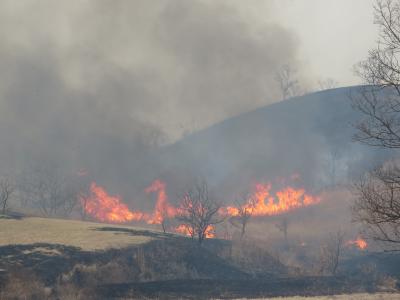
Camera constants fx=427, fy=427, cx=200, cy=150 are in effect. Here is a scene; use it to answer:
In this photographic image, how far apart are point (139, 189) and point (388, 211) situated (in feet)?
393

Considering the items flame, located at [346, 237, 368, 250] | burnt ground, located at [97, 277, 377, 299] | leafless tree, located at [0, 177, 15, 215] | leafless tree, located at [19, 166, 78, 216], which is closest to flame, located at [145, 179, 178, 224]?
leafless tree, located at [19, 166, 78, 216]

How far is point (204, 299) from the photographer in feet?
115

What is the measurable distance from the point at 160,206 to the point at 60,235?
65090 millimetres

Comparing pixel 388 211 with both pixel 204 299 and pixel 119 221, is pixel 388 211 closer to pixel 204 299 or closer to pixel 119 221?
pixel 204 299

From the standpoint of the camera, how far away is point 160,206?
11688 cm

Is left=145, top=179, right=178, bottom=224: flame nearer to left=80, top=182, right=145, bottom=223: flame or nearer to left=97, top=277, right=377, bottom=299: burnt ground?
left=80, top=182, right=145, bottom=223: flame

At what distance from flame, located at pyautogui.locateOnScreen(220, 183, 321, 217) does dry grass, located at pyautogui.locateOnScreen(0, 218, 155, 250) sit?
174 feet

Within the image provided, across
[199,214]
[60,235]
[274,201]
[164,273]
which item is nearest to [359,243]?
[274,201]

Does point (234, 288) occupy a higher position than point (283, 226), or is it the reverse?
point (283, 226)

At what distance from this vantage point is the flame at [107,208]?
10981 centimetres

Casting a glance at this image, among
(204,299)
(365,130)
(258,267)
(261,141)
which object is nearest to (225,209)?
(261,141)

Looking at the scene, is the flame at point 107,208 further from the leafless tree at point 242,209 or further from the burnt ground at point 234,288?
the burnt ground at point 234,288

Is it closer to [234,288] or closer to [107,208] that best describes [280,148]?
[107,208]

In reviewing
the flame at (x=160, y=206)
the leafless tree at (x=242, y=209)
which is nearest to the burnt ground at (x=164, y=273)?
the leafless tree at (x=242, y=209)
